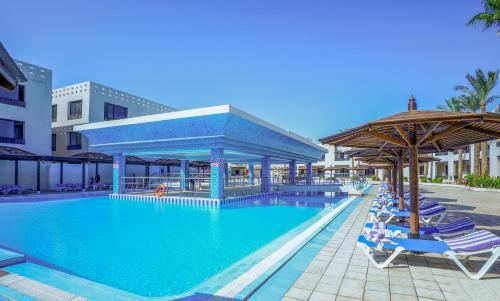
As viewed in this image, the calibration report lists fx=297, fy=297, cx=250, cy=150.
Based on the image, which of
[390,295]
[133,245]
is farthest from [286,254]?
[133,245]

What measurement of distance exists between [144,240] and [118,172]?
1497cm

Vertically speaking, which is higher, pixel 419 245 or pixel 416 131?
pixel 416 131

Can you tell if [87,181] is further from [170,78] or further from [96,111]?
[170,78]

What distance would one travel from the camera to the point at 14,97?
72.7 feet

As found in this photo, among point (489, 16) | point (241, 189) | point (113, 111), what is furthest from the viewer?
point (113, 111)

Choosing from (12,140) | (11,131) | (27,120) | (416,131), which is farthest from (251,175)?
(416,131)

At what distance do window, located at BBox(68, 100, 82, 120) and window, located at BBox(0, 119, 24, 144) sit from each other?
4.90 metres

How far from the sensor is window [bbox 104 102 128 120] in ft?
92.7

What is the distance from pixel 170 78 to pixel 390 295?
1880 cm

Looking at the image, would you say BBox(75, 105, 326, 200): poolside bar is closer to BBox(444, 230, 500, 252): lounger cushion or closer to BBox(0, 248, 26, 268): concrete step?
BBox(0, 248, 26, 268): concrete step

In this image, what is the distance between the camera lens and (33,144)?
23078 millimetres

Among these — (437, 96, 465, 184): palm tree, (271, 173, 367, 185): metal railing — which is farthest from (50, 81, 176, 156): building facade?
(437, 96, 465, 184): palm tree

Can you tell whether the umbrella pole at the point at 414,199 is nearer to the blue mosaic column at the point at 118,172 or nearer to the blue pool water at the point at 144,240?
the blue pool water at the point at 144,240

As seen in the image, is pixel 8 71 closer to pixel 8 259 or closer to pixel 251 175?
pixel 8 259
